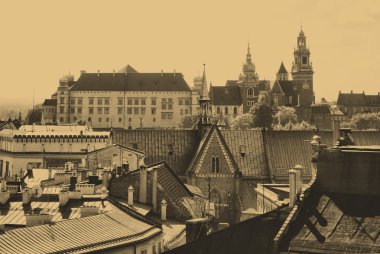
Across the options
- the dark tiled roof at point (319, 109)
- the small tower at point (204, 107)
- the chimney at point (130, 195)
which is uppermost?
the dark tiled roof at point (319, 109)

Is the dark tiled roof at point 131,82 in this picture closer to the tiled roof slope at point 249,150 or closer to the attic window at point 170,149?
the tiled roof slope at point 249,150

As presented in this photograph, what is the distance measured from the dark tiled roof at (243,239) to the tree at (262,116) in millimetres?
127061

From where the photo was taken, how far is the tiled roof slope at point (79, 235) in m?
26.8

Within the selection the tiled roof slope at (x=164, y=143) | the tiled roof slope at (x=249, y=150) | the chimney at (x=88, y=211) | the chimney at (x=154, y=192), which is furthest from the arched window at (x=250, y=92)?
the chimney at (x=88, y=211)

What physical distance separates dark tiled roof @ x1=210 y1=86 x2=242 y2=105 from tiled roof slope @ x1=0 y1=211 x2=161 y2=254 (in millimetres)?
155663

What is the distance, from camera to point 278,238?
25641 millimetres

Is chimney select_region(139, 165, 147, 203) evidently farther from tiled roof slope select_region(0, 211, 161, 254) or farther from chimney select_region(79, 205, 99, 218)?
chimney select_region(79, 205, 99, 218)

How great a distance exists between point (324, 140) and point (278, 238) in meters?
37.4

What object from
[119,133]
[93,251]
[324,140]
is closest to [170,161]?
[119,133]

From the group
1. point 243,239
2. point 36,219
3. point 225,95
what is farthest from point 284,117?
point 243,239

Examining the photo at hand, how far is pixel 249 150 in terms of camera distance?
63375 millimetres

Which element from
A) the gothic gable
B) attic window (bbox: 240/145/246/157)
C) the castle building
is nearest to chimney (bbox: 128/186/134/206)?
the gothic gable

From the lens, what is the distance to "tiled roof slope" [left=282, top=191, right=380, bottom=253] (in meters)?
24.5

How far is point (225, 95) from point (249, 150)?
12672 centimetres
